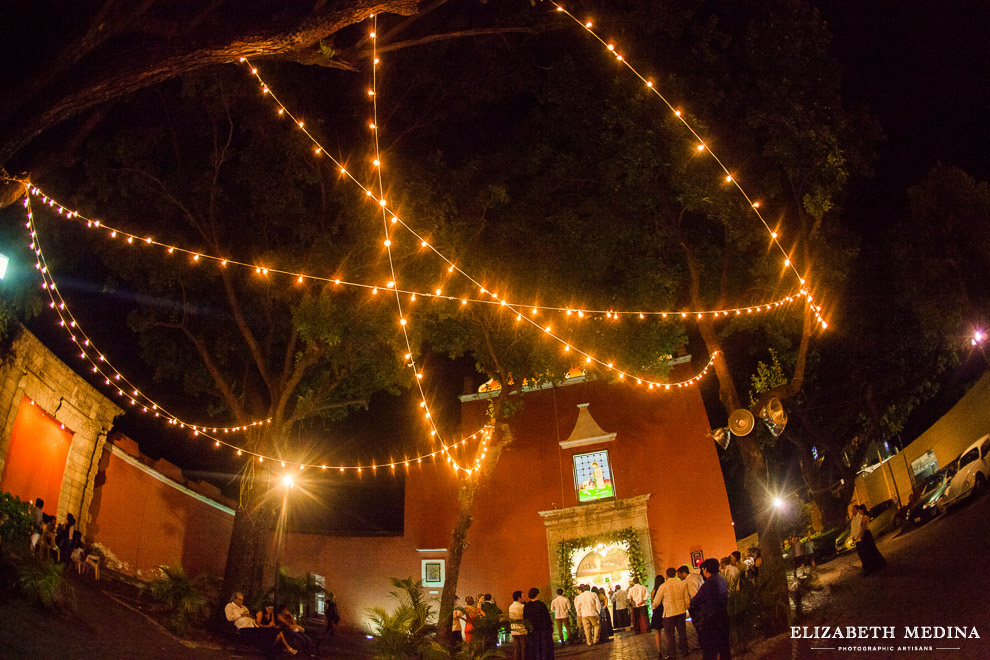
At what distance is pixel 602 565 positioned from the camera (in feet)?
51.0

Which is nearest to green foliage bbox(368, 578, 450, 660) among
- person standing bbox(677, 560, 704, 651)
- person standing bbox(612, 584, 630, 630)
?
person standing bbox(677, 560, 704, 651)

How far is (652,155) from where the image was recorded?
10.7m

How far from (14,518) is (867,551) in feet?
42.2

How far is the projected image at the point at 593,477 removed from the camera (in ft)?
53.6

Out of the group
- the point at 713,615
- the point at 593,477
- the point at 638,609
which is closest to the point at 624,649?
the point at 638,609

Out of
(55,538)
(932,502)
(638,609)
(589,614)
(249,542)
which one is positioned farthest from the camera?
(932,502)

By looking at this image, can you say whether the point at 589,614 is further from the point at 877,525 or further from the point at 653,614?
the point at 877,525

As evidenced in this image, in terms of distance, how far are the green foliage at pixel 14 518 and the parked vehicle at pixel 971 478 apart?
1579 centimetres

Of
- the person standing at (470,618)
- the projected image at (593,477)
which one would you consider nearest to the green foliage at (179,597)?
the person standing at (470,618)

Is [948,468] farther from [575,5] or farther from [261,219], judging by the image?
[261,219]

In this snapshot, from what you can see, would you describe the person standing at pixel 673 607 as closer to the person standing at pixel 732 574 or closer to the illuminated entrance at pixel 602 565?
the person standing at pixel 732 574

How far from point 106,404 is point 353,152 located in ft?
23.8

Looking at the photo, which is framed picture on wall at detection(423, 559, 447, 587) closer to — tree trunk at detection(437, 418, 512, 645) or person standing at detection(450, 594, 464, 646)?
person standing at detection(450, 594, 464, 646)

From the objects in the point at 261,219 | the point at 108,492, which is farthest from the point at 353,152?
the point at 108,492
